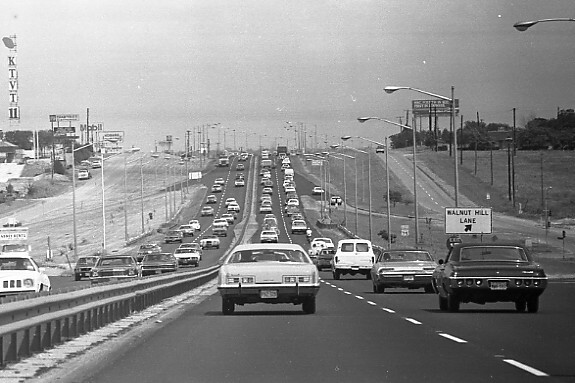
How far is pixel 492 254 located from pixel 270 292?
18.0 feet

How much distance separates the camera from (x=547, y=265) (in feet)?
205

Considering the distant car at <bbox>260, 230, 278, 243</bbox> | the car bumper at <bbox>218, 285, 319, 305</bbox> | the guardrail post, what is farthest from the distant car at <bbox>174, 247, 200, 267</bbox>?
the guardrail post

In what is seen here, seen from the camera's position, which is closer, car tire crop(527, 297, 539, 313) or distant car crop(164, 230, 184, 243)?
car tire crop(527, 297, 539, 313)

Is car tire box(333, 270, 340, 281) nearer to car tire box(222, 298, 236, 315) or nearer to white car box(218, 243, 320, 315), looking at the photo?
car tire box(222, 298, 236, 315)

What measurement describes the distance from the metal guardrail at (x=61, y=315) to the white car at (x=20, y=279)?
10.8 feet

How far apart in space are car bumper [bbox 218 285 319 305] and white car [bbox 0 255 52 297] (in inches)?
305

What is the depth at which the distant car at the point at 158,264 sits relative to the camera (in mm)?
60625

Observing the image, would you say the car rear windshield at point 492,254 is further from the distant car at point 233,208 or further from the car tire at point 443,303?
the distant car at point 233,208

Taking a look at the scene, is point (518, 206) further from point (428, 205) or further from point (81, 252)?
point (81, 252)

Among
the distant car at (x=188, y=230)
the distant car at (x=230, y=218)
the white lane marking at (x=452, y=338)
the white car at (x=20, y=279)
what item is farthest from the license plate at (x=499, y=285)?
the distant car at (x=230, y=218)

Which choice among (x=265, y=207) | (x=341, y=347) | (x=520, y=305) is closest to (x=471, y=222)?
(x=520, y=305)

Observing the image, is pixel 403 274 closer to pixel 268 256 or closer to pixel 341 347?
pixel 268 256

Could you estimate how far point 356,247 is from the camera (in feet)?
182

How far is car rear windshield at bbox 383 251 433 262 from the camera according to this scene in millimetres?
40688
